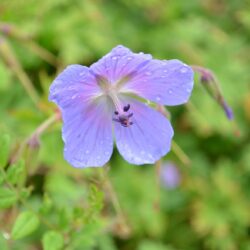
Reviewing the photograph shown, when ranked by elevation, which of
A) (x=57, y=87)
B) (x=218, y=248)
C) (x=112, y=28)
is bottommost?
(x=218, y=248)

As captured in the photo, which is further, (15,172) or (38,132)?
(38,132)

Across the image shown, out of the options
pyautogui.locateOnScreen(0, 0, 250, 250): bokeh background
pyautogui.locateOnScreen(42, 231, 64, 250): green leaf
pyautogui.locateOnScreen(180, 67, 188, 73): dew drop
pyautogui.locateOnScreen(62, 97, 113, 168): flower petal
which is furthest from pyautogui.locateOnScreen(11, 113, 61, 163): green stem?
pyautogui.locateOnScreen(0, 0, 250, 250): bokeh background

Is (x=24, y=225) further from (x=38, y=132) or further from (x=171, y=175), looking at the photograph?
(x=171, y=175)

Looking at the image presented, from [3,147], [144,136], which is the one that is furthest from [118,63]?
[3,147]

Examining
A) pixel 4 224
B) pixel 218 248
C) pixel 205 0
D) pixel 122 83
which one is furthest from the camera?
pixel 205 0

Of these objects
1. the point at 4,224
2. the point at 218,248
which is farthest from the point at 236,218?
the point at 4,224

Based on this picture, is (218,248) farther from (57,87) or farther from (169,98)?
(57,87)

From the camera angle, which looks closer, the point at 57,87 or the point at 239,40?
the point at 57,87

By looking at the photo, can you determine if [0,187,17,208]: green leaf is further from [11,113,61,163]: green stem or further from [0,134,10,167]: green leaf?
[11,113,61,163]: green stem
